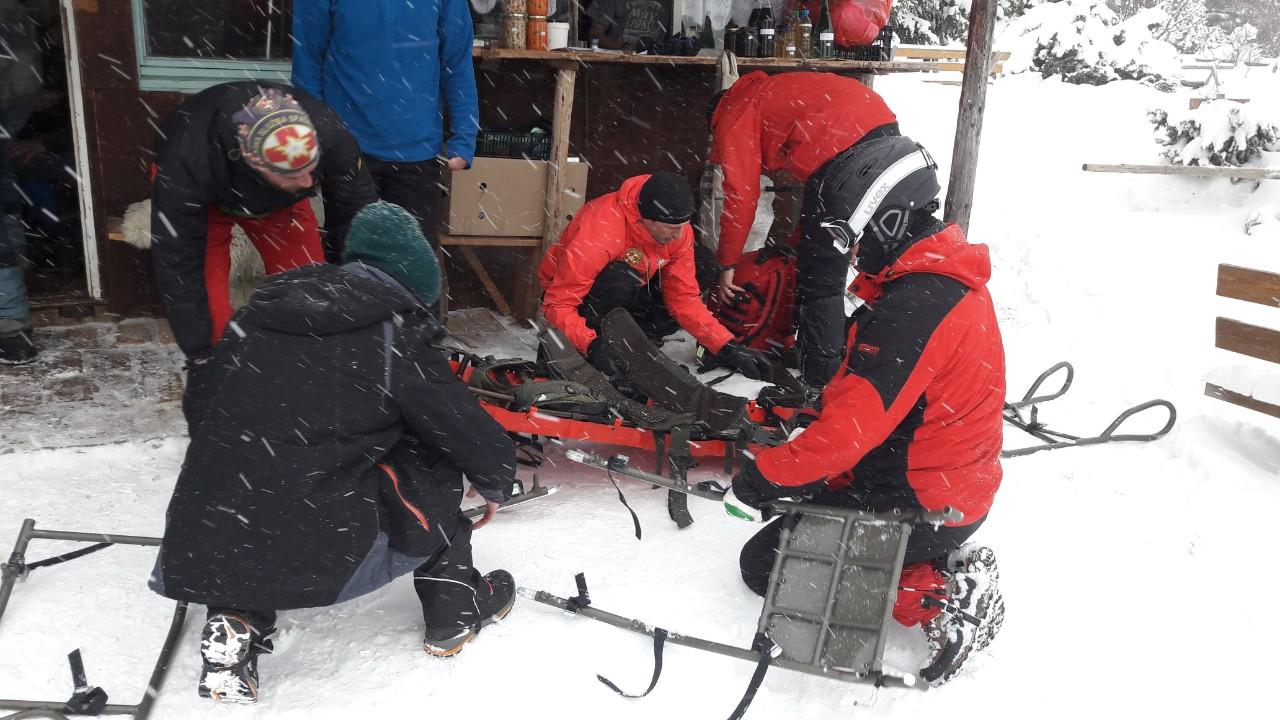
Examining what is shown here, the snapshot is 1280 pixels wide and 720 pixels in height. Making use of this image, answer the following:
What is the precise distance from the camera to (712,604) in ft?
9.93

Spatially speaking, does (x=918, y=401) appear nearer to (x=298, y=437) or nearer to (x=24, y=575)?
(x=298, y=437)

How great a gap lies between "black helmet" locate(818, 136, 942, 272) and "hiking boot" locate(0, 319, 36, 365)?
12.6ft

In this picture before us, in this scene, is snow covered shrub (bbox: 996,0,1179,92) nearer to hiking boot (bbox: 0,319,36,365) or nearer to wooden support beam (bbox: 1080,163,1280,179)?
wooden support beam (bbox: 1080,163,1280,179)

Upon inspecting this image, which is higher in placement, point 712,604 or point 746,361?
point 746,361

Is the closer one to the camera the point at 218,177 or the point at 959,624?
the point at 959,624

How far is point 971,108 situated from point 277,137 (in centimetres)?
395

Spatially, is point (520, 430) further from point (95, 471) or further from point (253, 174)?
point (95, 471)

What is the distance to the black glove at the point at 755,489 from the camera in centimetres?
279

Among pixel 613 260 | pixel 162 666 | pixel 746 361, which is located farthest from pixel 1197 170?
pixel 162 666

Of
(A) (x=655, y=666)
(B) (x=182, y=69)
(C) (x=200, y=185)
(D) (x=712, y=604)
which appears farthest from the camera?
(B) (x=182, y=69)

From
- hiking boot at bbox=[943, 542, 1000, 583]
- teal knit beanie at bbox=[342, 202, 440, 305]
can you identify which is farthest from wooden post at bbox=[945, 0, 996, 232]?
teal knit beanie at bbox=[342, 202, 440, 305]

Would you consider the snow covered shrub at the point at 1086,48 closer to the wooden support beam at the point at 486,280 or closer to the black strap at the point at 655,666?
the wooden support beam at the point at 486,280

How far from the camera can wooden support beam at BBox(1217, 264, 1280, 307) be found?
4.16 metres

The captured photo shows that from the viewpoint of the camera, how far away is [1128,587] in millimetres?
3232
